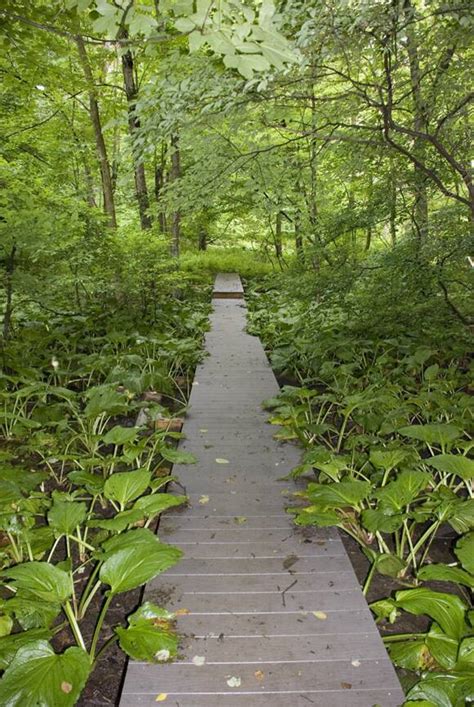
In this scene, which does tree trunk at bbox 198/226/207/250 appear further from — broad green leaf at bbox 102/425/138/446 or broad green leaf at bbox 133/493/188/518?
broad green leaf at bbox 133/493/188/518

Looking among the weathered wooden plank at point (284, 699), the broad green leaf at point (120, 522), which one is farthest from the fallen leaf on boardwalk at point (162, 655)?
the broad green leaf at point (120, 522)

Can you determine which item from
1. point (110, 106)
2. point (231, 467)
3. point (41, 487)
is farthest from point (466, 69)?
point (110, 106)

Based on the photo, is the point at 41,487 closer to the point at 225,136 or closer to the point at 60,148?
the point at 225,136

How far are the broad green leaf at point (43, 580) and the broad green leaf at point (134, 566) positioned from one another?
0.46 feet

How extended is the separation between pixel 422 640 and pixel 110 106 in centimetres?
734

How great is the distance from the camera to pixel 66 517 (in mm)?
2143

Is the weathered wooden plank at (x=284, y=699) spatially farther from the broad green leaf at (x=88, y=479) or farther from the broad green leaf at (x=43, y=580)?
the broad green leaf at (x=88, y=479)

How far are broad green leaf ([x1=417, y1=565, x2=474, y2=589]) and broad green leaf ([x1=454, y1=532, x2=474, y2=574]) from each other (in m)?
0.03

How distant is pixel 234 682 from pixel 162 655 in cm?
28

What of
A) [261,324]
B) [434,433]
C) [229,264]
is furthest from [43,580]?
[229,264]

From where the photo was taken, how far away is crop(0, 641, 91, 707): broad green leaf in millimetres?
1402

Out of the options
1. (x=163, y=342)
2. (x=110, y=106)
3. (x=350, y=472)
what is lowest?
(x=350, y=472)

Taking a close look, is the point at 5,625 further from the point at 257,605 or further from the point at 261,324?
the point at 261,324

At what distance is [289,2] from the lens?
2832mm
